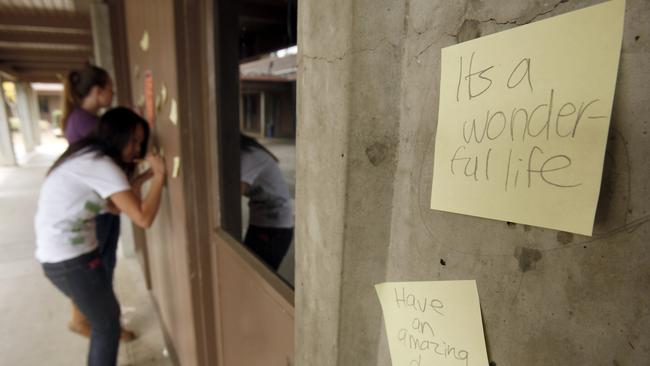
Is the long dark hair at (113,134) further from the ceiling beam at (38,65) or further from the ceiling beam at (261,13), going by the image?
the ceiling beam at (38,65)

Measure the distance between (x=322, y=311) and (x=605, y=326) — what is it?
A: 1.25ft

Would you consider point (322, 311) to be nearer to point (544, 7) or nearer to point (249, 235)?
point (544, 7)

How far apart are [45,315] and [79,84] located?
1996mm

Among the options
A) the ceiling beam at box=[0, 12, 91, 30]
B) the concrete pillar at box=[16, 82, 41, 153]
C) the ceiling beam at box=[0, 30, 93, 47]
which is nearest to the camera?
the ceiling beam at box=[0, 12, 91, 30]

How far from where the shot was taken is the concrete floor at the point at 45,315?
242cm

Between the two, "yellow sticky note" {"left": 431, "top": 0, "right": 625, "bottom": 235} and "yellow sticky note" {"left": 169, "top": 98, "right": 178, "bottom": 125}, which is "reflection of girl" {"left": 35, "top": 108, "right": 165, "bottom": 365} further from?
"yellow sticky note" {"left": 431, "top": 0, "right": 625, "bottom": 235}

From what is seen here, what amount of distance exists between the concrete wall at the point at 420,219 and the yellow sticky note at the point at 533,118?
1 cm

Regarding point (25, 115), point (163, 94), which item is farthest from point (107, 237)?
point (25, 115)

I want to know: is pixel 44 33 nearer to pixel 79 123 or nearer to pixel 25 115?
pixel 79 123

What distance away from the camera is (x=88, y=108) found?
239 cm

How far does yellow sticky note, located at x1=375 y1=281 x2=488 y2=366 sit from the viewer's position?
16.7 inches

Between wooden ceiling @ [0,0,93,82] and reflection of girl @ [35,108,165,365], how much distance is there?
3.79m

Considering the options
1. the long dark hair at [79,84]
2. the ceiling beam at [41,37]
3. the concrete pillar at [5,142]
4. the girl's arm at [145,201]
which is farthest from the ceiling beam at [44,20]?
the concrete pillar at [5,142]

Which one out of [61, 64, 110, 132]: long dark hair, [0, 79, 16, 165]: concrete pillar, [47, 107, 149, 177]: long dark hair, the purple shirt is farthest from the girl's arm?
[0, 79, 16, 165]: concrete pillar
